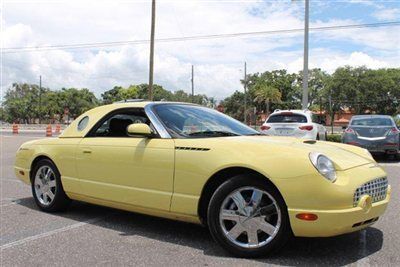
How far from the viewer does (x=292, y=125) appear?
46.3ft

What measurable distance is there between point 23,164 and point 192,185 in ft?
10.3

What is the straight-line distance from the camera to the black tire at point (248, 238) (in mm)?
3971

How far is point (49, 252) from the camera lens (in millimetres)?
4355

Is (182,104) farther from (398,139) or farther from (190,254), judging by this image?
(398,139)

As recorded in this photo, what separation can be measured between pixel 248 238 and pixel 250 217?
188mm

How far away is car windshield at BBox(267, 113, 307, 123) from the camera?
14383mm

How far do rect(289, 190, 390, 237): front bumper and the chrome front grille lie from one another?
4.6 inches

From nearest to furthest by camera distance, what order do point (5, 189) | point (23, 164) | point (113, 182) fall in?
point (113, 182)
point (23, 164)
point (5, 189)

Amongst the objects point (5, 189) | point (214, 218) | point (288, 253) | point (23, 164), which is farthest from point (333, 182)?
point (5, 189)

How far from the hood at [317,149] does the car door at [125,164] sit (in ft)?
2.71

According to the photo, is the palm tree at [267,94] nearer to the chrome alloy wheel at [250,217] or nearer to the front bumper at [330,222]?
the chrome alloy wheel at [250,217]

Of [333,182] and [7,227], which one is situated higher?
[333,182]

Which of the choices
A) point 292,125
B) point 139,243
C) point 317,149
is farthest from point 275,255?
point 292,125

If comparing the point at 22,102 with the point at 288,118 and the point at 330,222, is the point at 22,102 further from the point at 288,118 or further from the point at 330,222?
the point at 330,222
